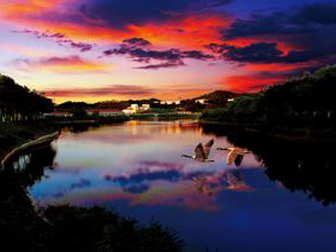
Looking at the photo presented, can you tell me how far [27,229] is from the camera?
1464 centimetres

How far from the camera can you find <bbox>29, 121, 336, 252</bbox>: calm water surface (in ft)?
81.6

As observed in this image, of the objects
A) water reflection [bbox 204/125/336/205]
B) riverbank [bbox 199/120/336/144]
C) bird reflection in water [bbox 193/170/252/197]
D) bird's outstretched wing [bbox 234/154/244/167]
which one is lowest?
water reflection [bbox 204/125/336/205]

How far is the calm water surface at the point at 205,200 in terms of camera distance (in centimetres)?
2488

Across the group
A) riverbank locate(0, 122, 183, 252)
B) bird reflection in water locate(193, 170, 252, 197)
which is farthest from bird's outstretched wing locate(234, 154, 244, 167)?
bird reflection in water locate(193, 170, 252, 197)

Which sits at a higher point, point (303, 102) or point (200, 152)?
point (303, 102)

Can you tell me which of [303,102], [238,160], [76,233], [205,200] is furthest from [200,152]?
[303,102]

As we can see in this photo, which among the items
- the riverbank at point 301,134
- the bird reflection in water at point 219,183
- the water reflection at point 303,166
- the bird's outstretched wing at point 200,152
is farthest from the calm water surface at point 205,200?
the riverbank at point 301,134

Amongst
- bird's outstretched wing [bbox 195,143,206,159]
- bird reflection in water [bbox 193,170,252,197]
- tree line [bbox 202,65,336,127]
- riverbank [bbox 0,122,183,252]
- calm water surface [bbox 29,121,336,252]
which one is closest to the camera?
riverbank [bbox 0,122,183,252]

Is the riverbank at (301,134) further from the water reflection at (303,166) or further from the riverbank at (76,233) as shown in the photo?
the riverbank at (76,233)

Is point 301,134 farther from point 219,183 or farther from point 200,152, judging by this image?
point 200,152

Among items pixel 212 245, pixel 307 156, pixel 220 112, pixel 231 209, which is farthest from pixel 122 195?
pixel 220 112

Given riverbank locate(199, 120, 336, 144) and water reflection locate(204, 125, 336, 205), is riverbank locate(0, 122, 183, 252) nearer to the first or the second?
water reflection locate(204, 125, 336, 205)

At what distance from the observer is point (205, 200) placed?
3338cm

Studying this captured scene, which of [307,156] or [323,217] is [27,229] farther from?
[307,156]
